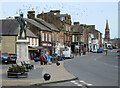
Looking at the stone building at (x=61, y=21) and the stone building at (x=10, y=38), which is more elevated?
the stone building at (x=61, y=21)

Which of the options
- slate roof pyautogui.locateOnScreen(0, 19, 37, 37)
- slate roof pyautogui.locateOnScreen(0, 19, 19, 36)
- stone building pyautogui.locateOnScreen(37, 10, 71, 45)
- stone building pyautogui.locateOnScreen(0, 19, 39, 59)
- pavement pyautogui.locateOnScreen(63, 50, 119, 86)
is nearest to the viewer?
pavement pyautogui.locateOnScreen(63, 50, 119, 86)

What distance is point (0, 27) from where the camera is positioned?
5031 centimetres

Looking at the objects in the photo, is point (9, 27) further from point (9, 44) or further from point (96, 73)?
point (96, 73)

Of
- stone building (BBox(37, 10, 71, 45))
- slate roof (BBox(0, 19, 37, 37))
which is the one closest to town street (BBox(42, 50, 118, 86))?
slate roof (BBox(0, 19, 37, 37))

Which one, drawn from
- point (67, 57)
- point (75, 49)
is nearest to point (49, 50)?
point (67, 57)

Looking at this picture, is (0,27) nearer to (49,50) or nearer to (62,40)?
(49,50)

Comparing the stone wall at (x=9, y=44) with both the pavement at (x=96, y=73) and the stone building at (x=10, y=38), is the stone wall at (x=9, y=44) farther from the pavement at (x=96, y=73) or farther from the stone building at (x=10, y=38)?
the pavement at (x=96, y=73)

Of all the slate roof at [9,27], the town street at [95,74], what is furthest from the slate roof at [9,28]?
the town street at [95,74]

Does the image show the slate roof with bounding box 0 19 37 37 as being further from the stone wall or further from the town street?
the town street

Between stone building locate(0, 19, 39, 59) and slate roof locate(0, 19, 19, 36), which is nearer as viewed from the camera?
stone building locate(0, 19, 39, 59)

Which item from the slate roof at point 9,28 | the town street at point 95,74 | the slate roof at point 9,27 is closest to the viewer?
the town street at point 95,74

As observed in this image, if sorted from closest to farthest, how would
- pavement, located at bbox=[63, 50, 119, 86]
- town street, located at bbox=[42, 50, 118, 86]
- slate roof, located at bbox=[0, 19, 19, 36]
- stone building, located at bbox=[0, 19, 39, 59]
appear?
1. town street, located at bbox=[42, 50, 118, 86]
2. pavement, located at bbox=[63, 50, 119, 86]
3. stone building, located at bbox=[0, 19, 39, 59]
4. slate roof, located at bbox=[0, 19, 19, 36]

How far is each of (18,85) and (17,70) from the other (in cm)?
328

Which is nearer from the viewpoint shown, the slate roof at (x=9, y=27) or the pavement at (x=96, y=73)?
the pavement at (x=96, y=73)
